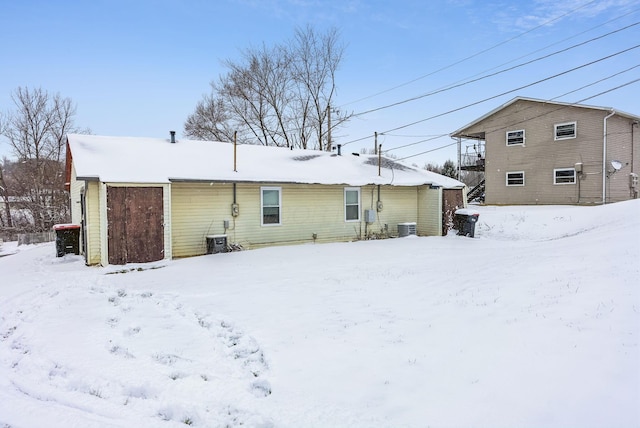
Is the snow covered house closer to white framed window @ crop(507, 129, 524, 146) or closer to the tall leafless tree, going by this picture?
white framed window @ crop(507, 129, 524, 146)

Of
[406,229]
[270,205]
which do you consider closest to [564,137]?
[406,229]

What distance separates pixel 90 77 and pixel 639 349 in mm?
21884

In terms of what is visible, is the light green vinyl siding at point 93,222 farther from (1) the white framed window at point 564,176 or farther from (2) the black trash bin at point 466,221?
(1) the white framed window at point 564,176

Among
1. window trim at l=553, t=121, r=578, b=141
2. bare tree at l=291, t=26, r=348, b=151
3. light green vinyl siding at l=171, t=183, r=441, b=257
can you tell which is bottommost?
light green vinyl siding at l=171, t=183, r=441, b=257

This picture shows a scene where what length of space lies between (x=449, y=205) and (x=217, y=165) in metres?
9.54

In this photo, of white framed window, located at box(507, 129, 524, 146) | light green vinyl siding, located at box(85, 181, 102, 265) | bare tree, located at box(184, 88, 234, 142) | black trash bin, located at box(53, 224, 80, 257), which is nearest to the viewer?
light green vinyl siding, located at box(85, 181, 102, 265)

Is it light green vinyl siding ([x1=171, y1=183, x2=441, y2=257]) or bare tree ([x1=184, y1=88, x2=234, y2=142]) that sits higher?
bare tree ([x1=184, y1=88, x2=234, y2=142])

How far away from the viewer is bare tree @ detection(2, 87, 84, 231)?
25703 mm

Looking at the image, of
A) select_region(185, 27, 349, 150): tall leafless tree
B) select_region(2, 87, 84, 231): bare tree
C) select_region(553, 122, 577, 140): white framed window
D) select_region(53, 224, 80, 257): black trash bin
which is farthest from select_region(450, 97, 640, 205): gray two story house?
select_region(2, 87, 84, 231): bare tree

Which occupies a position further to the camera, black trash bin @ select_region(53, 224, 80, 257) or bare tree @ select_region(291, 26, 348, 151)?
bare tree @ select_region(291, 26, 348, 151)

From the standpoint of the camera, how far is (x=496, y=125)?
2350cm

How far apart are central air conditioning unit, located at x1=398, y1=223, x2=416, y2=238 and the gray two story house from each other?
11428 mm

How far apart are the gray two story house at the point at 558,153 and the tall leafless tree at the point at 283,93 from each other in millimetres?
10527

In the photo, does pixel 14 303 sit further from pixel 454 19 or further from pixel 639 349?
pixel 454 19
